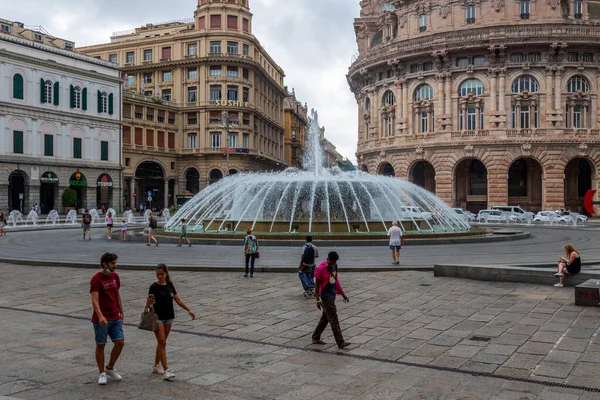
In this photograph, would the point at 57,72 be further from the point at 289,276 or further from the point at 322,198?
the point at 289,276

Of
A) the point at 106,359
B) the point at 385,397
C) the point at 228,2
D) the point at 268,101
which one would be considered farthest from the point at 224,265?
the point at 268,101

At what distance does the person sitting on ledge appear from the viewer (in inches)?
528

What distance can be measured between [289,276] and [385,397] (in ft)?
30.8

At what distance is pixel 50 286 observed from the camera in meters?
Result: 14.3

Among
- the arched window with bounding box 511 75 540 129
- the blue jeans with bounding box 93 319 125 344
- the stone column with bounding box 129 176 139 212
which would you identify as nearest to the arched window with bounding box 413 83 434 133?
the arched window with bounding box 511 75 540 129

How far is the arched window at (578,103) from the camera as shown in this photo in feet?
167

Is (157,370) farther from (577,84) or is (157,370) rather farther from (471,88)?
(577,84)

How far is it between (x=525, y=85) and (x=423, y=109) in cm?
907

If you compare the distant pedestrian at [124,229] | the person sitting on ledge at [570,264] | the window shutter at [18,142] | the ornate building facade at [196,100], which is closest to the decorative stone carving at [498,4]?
→ the ornate building facade at [196,100]

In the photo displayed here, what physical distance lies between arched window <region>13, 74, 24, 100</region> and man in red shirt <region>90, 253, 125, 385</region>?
4793cm

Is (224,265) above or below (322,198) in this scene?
below

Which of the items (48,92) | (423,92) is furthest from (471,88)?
(48,92)

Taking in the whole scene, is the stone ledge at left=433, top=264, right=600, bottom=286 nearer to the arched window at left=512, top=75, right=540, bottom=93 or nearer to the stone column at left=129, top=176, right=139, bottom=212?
the arched window at left=512, top=75, right=540, bottom=93

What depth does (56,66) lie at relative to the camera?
5191 cm
